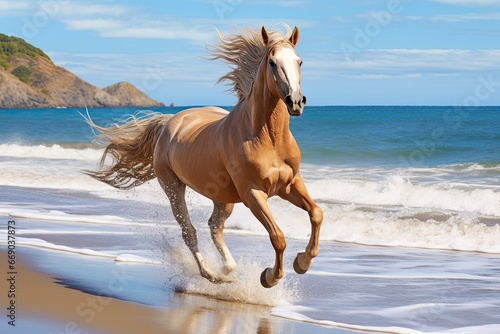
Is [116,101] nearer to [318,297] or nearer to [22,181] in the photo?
[22,181]

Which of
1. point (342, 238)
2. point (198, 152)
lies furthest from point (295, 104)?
point (342, 238)

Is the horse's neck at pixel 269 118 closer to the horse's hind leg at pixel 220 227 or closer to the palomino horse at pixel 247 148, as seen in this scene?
the palomino horse at pixel 247 148

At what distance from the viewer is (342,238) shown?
415 inches

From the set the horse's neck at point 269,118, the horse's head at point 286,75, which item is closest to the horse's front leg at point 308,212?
the horse's neck at point 269,118

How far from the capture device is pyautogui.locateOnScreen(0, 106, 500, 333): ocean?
21.5 ft

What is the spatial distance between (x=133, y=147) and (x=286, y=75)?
3.60m

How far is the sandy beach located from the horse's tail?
4.46ft

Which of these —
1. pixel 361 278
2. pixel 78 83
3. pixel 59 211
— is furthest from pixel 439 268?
pixel 78 83

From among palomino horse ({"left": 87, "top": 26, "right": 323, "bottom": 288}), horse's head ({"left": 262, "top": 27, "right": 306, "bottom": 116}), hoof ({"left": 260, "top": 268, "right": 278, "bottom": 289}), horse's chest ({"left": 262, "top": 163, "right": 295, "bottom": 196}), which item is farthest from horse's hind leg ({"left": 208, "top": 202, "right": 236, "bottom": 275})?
horse's head ({"left": 262, "top": 27, "right": 306, "bottom": 116})

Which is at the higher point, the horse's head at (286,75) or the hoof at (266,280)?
the horse's head at (286,75)

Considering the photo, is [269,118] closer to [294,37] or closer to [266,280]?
[294,37]

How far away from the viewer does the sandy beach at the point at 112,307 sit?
18.4ft

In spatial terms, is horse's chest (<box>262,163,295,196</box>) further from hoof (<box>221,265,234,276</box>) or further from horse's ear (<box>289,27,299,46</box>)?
hoof (<box>221,265,234,276</box>)

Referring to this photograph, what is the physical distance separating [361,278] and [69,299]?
273 cm
